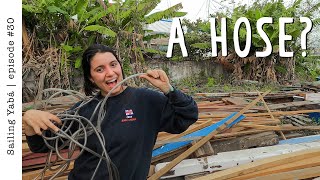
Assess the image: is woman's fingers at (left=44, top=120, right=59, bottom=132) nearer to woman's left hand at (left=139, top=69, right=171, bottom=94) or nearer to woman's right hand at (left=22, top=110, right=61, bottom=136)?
woman's right hand at (left=22, top=110, right=61, bottom=136)

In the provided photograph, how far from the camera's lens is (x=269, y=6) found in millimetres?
11820

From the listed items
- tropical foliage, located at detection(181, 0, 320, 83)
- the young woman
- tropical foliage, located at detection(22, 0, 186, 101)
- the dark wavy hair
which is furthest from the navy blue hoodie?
tropical foliage, located at detection(181, 0, 320, 83)

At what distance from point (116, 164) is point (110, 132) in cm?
17

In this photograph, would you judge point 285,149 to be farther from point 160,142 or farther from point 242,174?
point 160,142

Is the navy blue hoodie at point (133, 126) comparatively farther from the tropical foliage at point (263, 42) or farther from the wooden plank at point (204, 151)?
the tropical foliage at point (263, 42)

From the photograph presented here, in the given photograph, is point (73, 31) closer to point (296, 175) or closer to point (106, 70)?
point (296, 175)

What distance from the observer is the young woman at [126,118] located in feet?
4.94

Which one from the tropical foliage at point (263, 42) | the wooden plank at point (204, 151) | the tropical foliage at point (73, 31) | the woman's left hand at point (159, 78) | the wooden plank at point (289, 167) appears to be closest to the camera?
the woman's left hand at point (159, 78)

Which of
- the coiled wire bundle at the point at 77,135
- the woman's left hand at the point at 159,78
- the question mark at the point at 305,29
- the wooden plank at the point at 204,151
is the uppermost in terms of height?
the question mark at the point at 305,29

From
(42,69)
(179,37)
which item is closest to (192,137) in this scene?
(42,69)

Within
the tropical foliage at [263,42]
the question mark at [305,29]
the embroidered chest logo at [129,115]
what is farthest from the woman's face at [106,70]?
the question mark at [305,29]

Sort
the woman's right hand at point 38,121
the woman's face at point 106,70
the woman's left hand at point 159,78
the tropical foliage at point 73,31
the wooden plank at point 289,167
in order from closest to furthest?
the woman's right hand at point 38,121 < the woman's left hand at point 159,78 < the woman's face at point 106,70 < the wooden plank at point 289,167 < the tropical foliage at point 73,31

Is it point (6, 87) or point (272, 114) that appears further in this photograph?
point (272, 114)

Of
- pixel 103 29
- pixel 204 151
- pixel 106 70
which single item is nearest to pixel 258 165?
pixel 204 151
